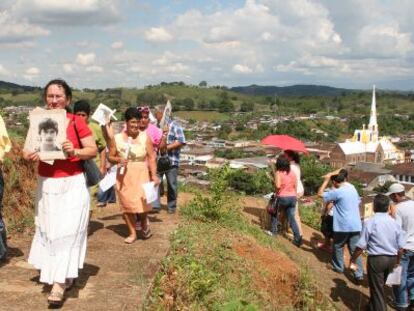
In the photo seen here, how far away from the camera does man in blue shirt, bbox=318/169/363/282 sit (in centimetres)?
615

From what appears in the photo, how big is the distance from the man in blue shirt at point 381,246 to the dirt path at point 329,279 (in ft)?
2.29

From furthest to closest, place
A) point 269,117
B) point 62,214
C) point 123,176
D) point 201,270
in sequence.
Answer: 1. point 269,117
2. point 123,176
3. point 201,270
4. point 62,214

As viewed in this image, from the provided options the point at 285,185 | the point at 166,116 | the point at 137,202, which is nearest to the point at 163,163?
the point at 166,116

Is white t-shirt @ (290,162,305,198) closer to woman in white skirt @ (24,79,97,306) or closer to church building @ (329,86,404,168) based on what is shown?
woman in white skirt @ (24,79,97,306)

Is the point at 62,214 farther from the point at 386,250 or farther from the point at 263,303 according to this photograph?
the point at 386,250

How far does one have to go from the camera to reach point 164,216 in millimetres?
6664

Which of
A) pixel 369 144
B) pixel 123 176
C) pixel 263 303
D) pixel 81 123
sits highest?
pixel 81 123

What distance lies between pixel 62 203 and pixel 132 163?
173 centimetres

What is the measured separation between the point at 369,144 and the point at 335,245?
75.1 meters

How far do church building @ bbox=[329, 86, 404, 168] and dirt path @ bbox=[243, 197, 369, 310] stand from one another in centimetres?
6524

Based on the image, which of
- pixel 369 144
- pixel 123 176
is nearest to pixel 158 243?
pixel 123 176

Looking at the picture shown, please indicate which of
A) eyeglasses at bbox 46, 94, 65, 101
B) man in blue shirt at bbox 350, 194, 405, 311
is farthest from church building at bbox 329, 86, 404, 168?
eyeglasses at bbox 46, 94, 65, 101

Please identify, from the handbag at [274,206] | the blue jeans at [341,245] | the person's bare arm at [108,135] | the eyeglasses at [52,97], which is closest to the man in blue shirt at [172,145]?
the person's bare arm at [108,135]

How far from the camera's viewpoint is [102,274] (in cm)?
416
